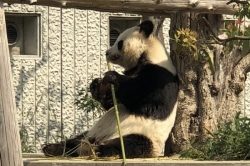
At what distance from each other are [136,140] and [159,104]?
45cm

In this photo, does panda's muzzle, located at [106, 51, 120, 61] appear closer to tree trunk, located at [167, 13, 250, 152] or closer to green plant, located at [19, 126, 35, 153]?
tree trunk, located at [167, 13, 250, 152]

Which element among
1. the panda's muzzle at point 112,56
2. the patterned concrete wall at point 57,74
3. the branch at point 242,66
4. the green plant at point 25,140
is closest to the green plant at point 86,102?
the patterned concrete wall at point 57,74

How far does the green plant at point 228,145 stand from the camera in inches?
266

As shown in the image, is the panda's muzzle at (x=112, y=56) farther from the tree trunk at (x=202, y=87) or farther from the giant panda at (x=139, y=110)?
the tree trunk at (x=202, y=87)

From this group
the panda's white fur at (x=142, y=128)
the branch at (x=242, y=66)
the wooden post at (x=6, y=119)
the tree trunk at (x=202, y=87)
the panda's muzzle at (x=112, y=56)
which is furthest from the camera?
the panda's muzzle at (x=112, y=56)

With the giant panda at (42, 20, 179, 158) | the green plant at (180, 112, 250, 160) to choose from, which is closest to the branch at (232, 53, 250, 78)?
the giant panda at (42, 20, 179, 158)

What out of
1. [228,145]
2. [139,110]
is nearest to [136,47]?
[139,110]

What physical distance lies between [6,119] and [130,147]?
4.86 feet

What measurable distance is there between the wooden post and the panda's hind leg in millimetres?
1116

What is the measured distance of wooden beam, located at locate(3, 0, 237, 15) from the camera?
22.0 ft

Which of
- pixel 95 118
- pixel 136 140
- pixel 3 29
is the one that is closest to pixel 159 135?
pixel 136 140

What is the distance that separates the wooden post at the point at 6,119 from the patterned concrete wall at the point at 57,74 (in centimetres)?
360

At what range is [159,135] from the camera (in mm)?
7441

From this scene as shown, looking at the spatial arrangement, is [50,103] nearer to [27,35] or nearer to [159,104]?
[27,35]
